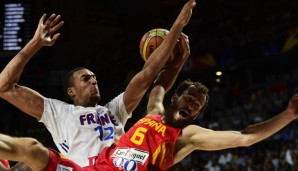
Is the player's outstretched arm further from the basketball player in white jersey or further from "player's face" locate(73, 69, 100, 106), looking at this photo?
"player's face" locate(73, 69, 100, 106)

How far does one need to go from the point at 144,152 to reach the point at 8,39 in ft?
17.7

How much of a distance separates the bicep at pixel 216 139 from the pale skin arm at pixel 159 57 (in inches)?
22.0

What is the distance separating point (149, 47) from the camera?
4594 mm

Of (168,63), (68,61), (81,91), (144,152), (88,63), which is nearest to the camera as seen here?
(144,152)

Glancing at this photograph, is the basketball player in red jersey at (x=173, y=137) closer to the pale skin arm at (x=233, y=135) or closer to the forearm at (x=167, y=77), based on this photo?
the pale skin arm at (x=233, y=135)

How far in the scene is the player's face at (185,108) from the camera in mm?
4125

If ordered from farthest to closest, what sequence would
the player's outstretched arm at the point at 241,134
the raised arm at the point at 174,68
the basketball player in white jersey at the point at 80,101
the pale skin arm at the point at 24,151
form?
the raised arm at the point at 174,68
the basketball player in white jersey at the point at 80,101
the player's outstretched arm at the point at 241,134
the pale skin arm at the point at 24,151

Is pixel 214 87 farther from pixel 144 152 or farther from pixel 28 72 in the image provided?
pixel 144 152

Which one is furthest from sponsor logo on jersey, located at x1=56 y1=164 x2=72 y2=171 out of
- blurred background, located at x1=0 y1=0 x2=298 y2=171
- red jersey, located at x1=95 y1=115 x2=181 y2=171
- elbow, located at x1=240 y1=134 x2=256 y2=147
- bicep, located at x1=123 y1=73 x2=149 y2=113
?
blurred background, located at x1=0 y1=0 x2=298 y2=171

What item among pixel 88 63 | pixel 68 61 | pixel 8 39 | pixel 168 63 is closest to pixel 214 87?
pixel 88 63

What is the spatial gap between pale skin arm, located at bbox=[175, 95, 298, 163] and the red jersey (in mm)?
141

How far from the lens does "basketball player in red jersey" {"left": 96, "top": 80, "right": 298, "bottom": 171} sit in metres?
3.84

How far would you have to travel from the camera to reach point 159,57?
4160 millimetres

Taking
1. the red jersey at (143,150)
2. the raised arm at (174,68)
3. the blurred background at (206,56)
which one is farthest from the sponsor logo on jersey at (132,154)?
the blurred background at (206,56)
